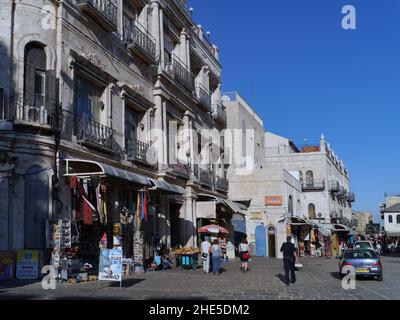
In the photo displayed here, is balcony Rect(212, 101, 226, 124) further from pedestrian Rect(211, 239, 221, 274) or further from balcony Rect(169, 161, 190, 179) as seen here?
pedestrian Rect(211, 239, 221, 274)

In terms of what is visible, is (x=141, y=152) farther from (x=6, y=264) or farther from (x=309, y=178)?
(x=309, y=178)

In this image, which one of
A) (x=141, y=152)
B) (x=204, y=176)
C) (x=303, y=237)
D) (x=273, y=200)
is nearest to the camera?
(x=141, y=152)

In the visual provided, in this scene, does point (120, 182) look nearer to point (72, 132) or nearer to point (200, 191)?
point (72, 132)

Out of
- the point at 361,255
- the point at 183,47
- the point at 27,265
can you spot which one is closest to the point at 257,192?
the point at 183,47

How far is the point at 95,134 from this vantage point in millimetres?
19031

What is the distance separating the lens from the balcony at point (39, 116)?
15.6 meters

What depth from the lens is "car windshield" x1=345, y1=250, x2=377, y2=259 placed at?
776 inches

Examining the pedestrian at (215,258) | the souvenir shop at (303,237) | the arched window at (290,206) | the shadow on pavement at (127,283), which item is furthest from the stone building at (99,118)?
the souvenir shop at (303,237)

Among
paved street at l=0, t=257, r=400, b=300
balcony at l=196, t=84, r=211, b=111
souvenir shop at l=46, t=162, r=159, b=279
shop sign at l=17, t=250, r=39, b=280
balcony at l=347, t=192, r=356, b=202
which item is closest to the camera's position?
paved street at l=0, t=257, r=400, b=300

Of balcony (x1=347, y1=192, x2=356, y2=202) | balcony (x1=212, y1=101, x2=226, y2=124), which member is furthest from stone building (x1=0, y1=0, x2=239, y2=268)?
balcony (x1=347, y1=192, x2=356, y2=202)

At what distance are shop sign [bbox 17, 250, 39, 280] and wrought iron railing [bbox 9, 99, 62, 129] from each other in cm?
389

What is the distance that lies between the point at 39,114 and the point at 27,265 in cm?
459

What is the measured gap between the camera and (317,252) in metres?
46.7
